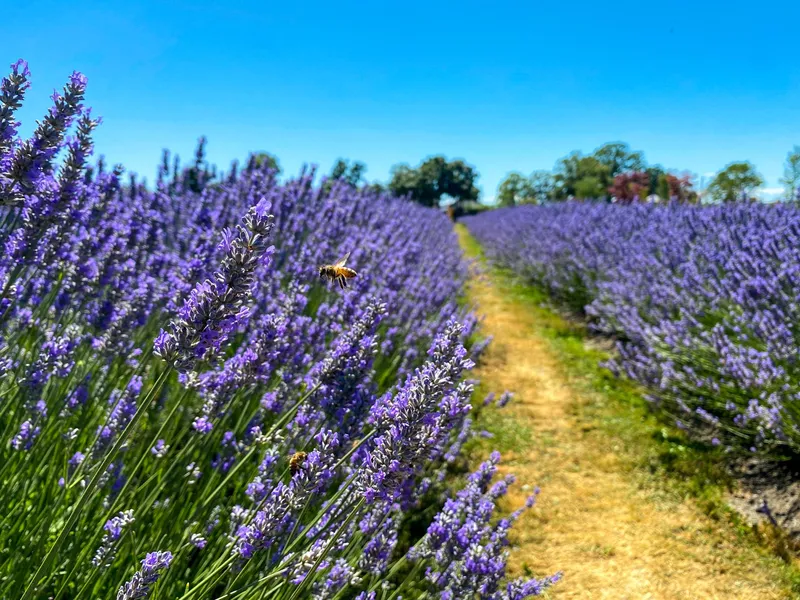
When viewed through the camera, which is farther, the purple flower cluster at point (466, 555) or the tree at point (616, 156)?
the tree at point (616, 156)

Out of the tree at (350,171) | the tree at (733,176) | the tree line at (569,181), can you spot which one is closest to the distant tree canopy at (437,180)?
the tree line at (569,181)

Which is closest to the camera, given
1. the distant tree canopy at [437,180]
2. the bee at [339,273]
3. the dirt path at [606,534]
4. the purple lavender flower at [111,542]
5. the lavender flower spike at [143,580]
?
the lavender flower spike at [143,580]

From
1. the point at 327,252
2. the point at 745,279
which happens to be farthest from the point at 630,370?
the point at 327,252

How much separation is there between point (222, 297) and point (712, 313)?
175 inches

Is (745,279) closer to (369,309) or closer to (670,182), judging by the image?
(369,309)

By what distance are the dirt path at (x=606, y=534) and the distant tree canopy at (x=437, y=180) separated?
1288 inches

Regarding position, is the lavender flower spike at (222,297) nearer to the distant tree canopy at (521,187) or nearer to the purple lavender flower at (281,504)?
the purple lavender flower at (281,504)

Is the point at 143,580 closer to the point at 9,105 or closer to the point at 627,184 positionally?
the point at 9,105

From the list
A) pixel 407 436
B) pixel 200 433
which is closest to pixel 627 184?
pixel 200 433

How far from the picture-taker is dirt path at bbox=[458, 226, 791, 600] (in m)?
2.65

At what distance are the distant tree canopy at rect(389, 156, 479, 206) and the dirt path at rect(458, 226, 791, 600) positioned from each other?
3271cm

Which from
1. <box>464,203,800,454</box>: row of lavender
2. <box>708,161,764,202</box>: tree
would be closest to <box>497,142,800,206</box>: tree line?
<box>708,161,764,202</box>: tree

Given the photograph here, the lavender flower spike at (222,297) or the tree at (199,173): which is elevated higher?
the tree at (199,173)

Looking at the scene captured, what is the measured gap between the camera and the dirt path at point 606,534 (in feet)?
8.69
